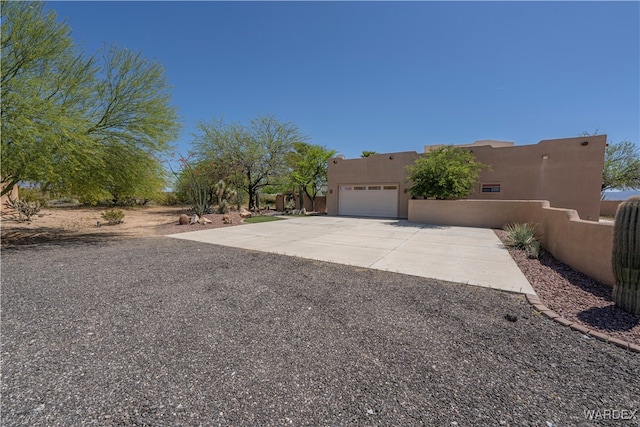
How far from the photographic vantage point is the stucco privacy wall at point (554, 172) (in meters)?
13.4

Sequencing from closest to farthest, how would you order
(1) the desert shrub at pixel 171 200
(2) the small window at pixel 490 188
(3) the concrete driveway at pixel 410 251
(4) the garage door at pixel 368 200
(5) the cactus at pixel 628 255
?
(5) the cactus at pixel 628 255
(3) the concrete driveway at pixel 410 251
(2) the small window at pixel 490 188
(4) the garage door at pixel 368 200
(1) the desert shrub at pixel 171 200

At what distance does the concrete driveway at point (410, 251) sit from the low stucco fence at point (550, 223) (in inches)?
46.0

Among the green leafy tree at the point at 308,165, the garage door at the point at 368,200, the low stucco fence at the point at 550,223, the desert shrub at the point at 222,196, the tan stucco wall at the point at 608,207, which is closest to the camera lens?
the low stucco fence at the point at 550,223

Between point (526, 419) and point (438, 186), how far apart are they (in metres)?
12.6

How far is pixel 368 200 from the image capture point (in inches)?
752

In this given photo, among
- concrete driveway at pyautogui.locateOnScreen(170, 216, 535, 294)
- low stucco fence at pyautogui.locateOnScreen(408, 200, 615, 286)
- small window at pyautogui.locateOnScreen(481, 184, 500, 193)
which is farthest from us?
small window at pyautogui.locateOnScreen(481, 184, 500, 193)

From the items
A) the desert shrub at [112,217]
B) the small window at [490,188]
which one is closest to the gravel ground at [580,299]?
the small window at [490,188]

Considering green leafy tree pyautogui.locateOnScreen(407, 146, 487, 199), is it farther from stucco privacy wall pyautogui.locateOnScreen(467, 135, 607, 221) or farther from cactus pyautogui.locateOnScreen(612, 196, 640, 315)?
cactus pyautogui.locateOnScreen(612, 196, 640, 315)

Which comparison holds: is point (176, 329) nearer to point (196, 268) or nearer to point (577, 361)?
point (196, 268)

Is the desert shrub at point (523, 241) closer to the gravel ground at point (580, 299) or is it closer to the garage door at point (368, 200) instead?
the gravel ground at point (580, 299)

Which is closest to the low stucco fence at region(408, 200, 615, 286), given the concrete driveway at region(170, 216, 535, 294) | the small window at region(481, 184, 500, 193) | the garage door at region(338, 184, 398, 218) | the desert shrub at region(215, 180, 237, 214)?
the concrete driveway at region(170, 216, 535, 294)

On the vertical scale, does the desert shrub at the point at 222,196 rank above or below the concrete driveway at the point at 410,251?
above

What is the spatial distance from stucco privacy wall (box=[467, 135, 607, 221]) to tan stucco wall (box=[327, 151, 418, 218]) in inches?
176

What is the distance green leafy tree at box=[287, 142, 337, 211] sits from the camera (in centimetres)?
2133
